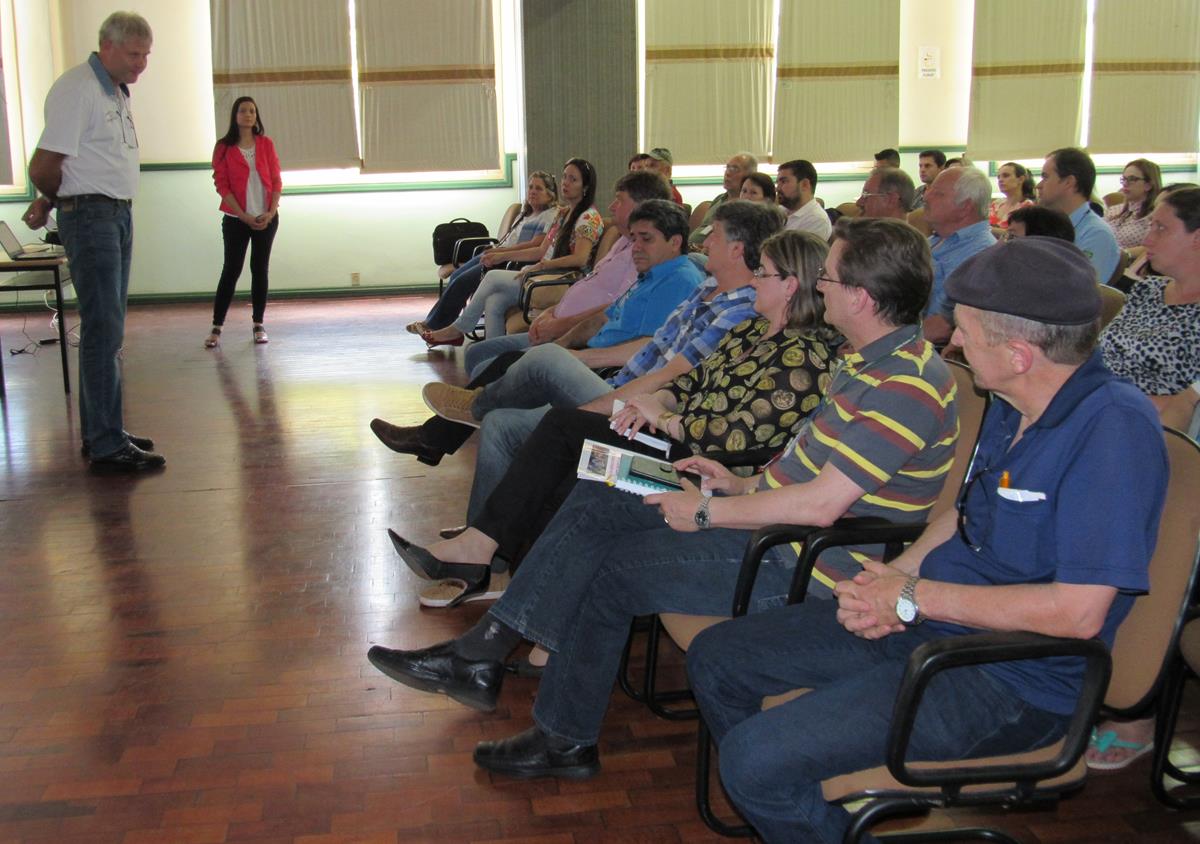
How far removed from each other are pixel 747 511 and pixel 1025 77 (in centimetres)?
1006

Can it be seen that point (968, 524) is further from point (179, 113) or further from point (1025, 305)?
point (179, 113)

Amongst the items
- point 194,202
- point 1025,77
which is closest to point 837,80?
point 1025,77

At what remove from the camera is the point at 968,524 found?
5.78 ft

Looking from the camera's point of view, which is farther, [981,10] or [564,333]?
[981,10]

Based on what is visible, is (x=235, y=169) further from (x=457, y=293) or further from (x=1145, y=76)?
(x=1145, y=76)

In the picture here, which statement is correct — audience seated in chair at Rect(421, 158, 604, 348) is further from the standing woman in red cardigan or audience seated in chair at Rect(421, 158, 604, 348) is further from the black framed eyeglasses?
the black framed eyeglasses

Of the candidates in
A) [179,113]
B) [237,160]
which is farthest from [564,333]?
[179,113]

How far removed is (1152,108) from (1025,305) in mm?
11103

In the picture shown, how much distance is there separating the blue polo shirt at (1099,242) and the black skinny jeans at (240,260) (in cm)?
552

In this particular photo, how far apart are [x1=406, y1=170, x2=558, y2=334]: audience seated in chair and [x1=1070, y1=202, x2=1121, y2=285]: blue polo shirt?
136 inches

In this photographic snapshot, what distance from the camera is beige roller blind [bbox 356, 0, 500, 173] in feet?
33.0

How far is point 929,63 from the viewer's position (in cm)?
1082

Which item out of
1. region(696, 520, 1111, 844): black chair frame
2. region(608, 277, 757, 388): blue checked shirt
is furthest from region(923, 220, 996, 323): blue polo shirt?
region(696, 520, 1111, 844): black chair frame

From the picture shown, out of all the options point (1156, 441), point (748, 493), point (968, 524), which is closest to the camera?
point (1156, 441)
